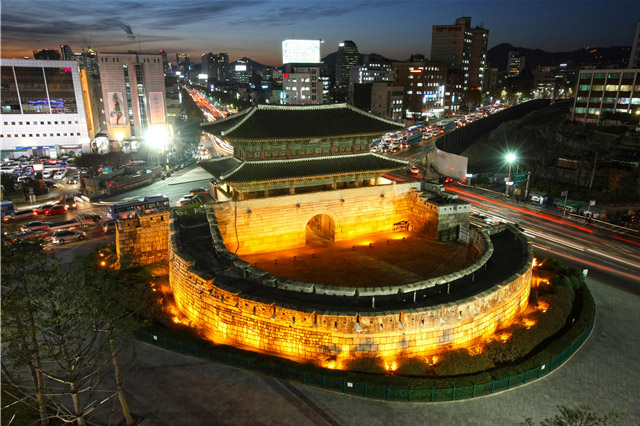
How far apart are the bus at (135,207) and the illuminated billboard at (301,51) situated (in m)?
77.4

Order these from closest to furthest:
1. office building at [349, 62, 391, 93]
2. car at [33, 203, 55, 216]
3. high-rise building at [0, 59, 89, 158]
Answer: car at [33, 203, 55, 216], high-rise building at [0, 59, 89, 158], office building at [349, 62, 391, 93]

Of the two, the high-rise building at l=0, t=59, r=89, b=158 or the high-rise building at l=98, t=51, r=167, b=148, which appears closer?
the high-rise building at l=0, t=59, r=89, b=158

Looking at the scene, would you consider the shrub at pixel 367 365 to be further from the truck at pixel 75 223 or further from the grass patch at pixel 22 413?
the truck at pixel 75 223

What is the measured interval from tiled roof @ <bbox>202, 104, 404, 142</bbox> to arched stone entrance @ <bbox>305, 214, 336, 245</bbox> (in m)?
8.22

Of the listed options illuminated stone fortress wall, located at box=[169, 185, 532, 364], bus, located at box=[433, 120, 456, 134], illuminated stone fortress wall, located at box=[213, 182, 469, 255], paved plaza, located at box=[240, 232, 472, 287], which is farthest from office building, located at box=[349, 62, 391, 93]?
illuminated stone fortress wall, located at box=[169, 185, 532, 364]

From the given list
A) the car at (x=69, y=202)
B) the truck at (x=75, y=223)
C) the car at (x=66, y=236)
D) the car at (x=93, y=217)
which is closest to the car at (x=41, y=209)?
the car at (x=69, y=202)

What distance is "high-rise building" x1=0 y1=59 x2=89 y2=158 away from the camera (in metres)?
71.9

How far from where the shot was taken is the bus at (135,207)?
4187 cm

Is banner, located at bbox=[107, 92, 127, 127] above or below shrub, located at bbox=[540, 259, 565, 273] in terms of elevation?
above

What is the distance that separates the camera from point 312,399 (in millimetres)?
17844

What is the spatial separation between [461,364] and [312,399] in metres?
7.62

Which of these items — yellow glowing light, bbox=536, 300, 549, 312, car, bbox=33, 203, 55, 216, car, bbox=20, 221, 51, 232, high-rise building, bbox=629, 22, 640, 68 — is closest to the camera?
yellow glowing light, bbox=536, 300, 549, 312

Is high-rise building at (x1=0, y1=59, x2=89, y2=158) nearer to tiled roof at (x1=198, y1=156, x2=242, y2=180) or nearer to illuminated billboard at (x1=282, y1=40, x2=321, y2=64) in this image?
illuminated billboard at (x1=282, y1=40, x2=321, y2=64)

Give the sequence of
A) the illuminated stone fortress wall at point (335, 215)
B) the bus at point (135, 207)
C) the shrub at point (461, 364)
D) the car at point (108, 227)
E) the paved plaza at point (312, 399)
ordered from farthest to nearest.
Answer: the bus at point (135, 207)
the car at point (108, 227)
the illuminated stone fortress wall at point (335, 215)
the shrub at point (461, 364)
the paved plaza at point (312, 399)
